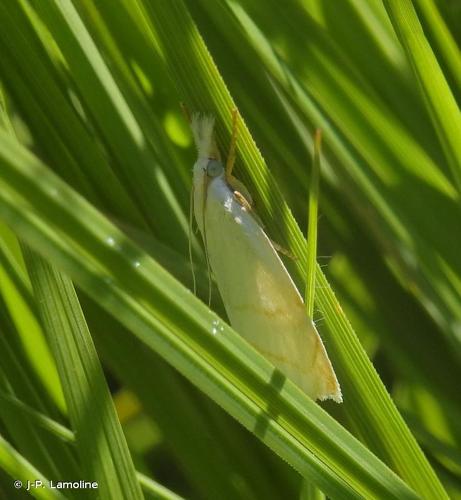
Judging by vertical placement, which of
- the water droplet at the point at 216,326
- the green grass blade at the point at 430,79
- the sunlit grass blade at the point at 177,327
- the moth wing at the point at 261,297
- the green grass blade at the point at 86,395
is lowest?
the green grass blade at the point at 86,395

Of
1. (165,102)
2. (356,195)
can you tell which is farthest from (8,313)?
(356,195)

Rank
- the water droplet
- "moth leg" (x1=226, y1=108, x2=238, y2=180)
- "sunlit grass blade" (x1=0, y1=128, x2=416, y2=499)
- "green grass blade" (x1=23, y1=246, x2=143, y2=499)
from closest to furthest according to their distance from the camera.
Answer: "sunlit grass blade" (x1=0, y1=128, x2=416, y2=499) → the water droplet → "green grass blade" (x1=23, y1=246, x2=143, y2=499) → "moth leg" (x1=226, y1=108, x2=238, y2=180)

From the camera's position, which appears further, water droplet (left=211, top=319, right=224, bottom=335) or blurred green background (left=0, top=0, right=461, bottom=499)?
blurred green background (left=0, top=0, right=461, bottom=499)

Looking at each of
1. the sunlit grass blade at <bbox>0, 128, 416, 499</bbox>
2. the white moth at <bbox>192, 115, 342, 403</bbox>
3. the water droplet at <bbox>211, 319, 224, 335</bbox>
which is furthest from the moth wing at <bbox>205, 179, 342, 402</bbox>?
the water droplet at <bbox>211, 319, 224, 335</bbox>

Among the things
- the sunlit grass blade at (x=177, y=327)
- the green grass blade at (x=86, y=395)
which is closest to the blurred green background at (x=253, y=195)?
the green grass blade at (x=86, y=395)

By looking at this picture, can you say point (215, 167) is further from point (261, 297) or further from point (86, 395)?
point (86, 395)

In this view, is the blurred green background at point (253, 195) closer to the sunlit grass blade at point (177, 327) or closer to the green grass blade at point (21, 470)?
the green grass blade at point (21, 470)

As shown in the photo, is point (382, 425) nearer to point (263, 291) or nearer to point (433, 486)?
point (433, 486)

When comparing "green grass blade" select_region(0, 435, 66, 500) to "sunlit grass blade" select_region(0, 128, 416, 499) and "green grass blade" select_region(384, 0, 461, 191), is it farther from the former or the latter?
"green grass blade" select_region(384, 0, 461, 191)
